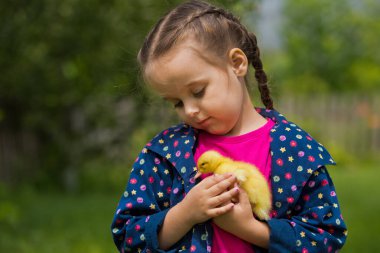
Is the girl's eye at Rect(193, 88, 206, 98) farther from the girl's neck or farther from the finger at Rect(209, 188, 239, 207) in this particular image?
the finger at Rect(209, 188, 239, 207)

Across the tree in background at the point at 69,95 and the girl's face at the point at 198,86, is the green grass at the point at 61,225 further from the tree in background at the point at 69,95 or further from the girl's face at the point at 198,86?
the girl's face at the point at 198,86

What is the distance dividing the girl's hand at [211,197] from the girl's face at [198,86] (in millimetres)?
246

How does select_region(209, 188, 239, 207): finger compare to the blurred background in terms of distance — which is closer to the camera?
select_region(209, 188, 239, 207): finger

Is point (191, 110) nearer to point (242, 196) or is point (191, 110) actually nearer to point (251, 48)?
point (242, 196)

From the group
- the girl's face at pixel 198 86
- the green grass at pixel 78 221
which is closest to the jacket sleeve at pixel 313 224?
the girl's face at pixel 198 86

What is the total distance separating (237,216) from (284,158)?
0.30 m

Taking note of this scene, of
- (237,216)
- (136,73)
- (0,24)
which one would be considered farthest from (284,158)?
(0,24)

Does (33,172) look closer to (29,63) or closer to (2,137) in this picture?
(2,137)

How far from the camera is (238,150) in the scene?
2.45 metres

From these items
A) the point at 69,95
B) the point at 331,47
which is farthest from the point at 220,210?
the point at 331,47

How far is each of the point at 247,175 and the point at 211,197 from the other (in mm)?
149

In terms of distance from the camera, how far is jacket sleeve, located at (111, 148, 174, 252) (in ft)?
7.97

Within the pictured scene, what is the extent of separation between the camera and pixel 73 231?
7.67 meters

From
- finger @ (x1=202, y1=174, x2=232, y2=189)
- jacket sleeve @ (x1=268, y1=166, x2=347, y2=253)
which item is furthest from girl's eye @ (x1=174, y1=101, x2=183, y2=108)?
jacket sleeve @ (x1=268, y1=166, x2=347, y2=253)
